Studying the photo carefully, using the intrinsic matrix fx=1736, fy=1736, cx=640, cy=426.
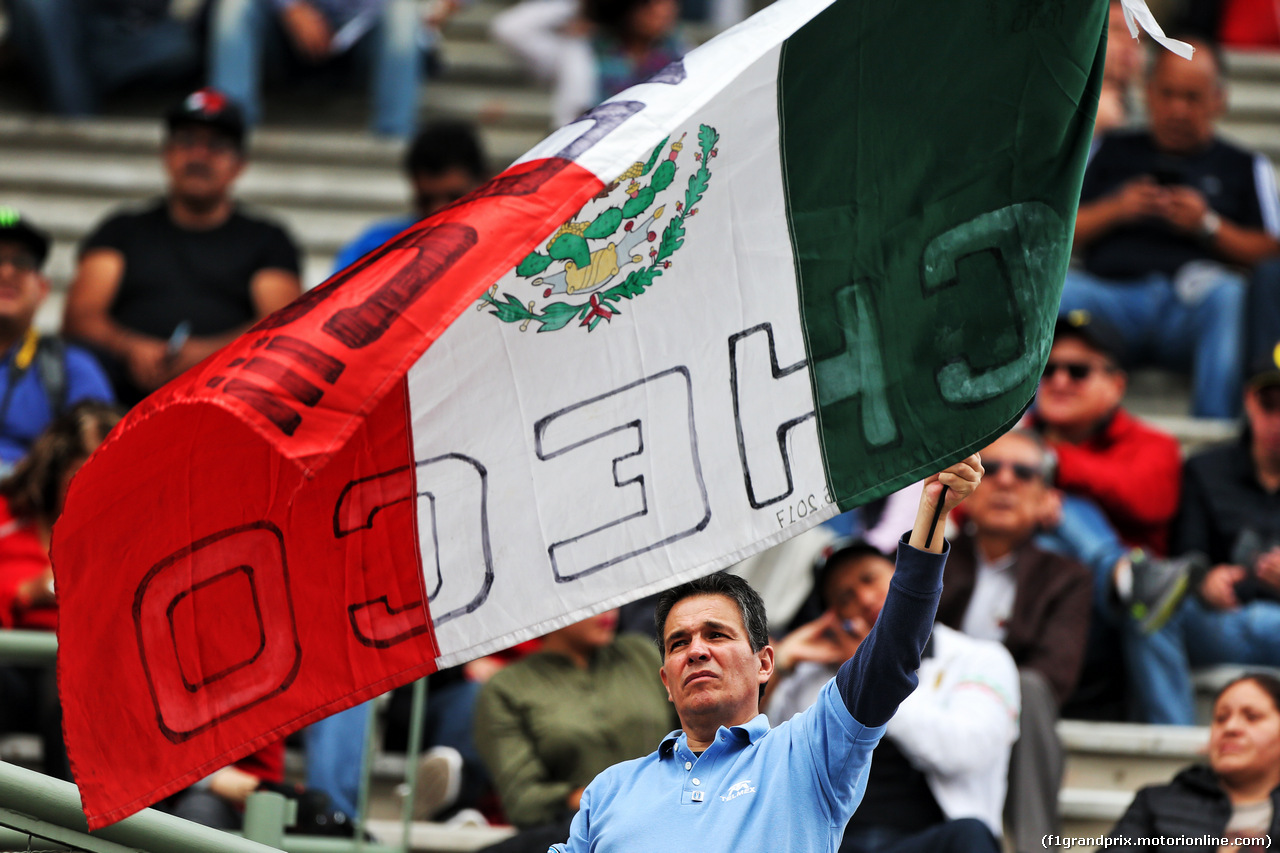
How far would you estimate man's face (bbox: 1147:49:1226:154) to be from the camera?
776 centimetres

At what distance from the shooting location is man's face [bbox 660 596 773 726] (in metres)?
3.21

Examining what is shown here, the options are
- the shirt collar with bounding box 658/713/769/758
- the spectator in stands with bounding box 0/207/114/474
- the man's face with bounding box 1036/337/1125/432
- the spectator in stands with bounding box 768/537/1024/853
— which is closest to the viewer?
the shirt collar with bounding box 658/713/769/758

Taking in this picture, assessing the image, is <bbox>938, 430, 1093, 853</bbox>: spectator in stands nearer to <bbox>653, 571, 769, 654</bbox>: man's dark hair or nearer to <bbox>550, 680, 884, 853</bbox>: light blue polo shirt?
<bbox>653, 571, 769, 654</bbox>: man's dark hair

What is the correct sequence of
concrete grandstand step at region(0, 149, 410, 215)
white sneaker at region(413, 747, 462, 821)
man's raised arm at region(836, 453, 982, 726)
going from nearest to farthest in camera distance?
1. man's raised arm at region(836, 453, 982, 726)
2. white sneaker at region(413, 747, 462, 821)
3. concrete grandstand step at region(0, 149, 410, 215)

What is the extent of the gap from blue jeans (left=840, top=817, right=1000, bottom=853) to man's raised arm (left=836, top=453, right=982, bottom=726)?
1.76m

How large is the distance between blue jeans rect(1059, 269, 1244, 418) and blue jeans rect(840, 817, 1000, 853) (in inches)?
120

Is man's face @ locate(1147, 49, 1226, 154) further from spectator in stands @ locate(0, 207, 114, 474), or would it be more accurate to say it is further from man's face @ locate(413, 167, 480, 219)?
spectator in stands @ locate(0, 207, 114, 474)

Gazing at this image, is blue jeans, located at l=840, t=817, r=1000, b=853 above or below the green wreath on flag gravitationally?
below

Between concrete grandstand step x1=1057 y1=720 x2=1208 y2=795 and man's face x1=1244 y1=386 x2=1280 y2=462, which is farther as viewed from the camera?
A: man's face x1=1244 y1=386 x2=1280 y2=462

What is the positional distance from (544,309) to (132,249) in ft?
14.9

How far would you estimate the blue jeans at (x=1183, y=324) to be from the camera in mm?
7168

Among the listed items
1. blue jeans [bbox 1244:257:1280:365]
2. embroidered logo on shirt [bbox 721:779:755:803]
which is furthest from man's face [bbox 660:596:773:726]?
blue jeans [bbox 1244:257:1280:365]

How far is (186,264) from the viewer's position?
7.34 meters

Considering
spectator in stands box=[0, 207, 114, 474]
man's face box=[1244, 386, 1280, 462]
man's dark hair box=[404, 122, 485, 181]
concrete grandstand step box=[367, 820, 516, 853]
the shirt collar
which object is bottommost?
concrete grandstand step box=[367, 820, 516, 853]
